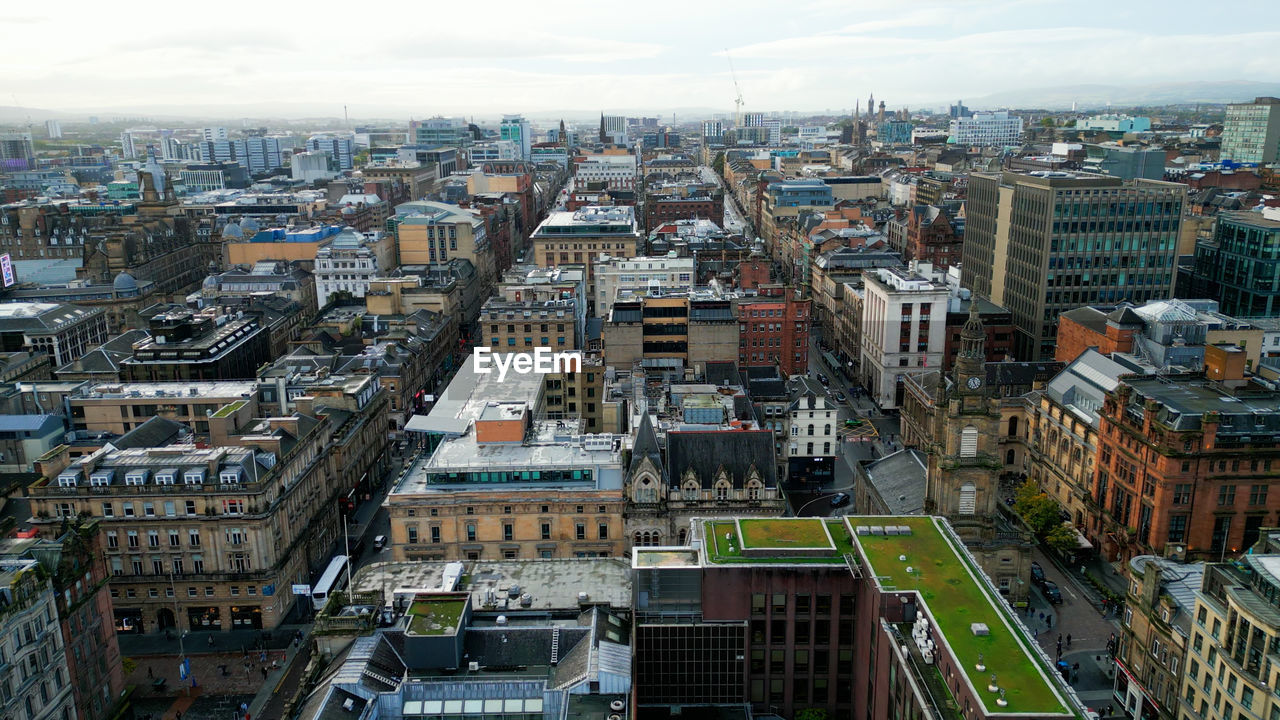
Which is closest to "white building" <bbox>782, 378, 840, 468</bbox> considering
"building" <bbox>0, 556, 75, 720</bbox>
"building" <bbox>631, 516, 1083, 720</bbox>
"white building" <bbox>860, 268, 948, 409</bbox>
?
"white building" <bbox>860, 268, 948, 409</bbox>

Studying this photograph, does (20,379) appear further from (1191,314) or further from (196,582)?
(1191,314)

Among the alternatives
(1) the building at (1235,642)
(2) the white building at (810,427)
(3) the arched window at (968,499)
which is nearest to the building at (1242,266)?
(2) the white building at (810,427)

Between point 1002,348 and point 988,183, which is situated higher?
point 988,183

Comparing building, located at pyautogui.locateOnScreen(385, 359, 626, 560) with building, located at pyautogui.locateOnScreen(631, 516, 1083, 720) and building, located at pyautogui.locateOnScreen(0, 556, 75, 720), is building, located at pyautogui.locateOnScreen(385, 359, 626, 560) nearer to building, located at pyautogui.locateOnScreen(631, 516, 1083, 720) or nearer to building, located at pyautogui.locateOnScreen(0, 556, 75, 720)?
building, located at pyautogui.locateOnScreen(631, 516, 1083, 720)

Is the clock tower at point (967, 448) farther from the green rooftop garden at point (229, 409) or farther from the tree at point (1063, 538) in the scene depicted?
the green rooftop garden at point (229, 409)

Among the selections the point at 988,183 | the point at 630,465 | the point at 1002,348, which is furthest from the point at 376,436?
the point at 988,183

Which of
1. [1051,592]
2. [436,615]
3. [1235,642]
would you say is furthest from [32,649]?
[1051,592]
